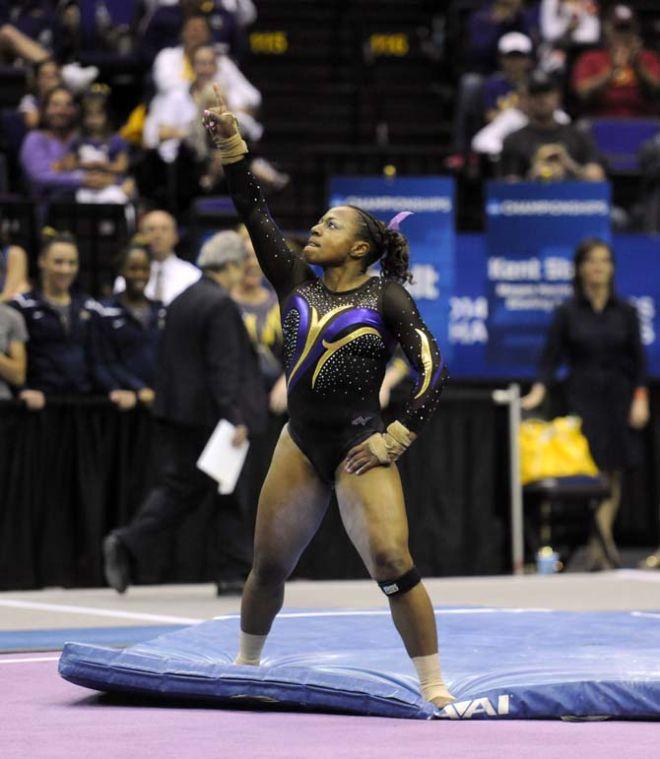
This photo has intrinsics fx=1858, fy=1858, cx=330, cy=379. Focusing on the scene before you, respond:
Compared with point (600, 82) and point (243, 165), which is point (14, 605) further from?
point (600, 82)

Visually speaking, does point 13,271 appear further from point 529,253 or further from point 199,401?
point 529,253

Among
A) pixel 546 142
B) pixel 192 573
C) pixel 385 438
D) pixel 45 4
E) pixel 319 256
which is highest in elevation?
pixel 45 4

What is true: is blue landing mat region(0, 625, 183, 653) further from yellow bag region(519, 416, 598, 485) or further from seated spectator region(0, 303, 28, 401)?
yellow bag region(519, 416, 598, 485)

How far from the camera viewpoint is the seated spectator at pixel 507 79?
621 inches

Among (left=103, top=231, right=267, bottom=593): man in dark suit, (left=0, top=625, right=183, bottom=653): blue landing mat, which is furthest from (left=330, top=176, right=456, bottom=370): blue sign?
(left=0, top=625, right=183, bottom=653): blue landing mat

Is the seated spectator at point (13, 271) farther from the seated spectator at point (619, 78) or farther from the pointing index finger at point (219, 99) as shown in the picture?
the seated spectator at point (619, 78)

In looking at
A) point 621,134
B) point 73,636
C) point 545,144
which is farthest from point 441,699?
point 621,134

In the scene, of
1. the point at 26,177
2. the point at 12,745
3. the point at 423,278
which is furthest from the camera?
the point at 26,177

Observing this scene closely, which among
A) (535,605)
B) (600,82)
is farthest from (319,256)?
(600,82)

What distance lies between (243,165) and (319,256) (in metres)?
0.53

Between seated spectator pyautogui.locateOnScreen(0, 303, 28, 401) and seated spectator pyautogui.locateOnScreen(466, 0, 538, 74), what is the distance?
7304 millimetres

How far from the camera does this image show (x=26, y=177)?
13.9 meters

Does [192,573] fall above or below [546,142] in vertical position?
below

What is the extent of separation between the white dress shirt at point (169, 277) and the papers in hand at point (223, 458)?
90.6 inches
